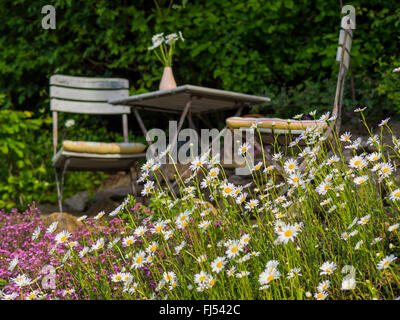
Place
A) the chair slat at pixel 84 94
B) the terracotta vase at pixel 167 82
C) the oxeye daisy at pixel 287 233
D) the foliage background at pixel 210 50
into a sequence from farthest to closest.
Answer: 1. the chair slat at pixel 84 94
2. the foliage background at pixel 210 50
3. the terracotta vase at pixel 167 82
4. the oxeye daisy at pixel 287 233

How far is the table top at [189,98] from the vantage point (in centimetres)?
374

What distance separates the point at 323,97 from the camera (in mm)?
4480

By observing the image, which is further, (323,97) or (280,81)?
(280,81)

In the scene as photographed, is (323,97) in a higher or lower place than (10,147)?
higher

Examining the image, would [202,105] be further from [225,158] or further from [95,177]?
[95,177]

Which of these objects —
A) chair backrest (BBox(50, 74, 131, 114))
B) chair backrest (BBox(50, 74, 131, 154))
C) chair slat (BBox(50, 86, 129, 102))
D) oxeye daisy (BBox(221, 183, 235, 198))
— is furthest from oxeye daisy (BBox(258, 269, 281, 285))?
chair slat (BBox(50, 86, 129, 102))

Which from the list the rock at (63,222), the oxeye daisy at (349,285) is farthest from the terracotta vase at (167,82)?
the oxeye daisy at (349,285)

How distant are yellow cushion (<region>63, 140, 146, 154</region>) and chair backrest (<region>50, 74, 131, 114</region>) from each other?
92 centimetres

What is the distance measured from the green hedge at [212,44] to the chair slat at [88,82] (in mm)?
464

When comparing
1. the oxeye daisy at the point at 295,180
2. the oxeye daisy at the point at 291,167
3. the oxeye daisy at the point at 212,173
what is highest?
the oxeye daisy at the point at 212,173

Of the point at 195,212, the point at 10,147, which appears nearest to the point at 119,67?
the point at 10,147

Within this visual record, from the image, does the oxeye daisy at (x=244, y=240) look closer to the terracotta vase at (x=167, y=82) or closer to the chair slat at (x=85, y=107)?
the terracotta vase at (x=167, y=82)

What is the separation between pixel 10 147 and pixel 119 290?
3233 millimetres
